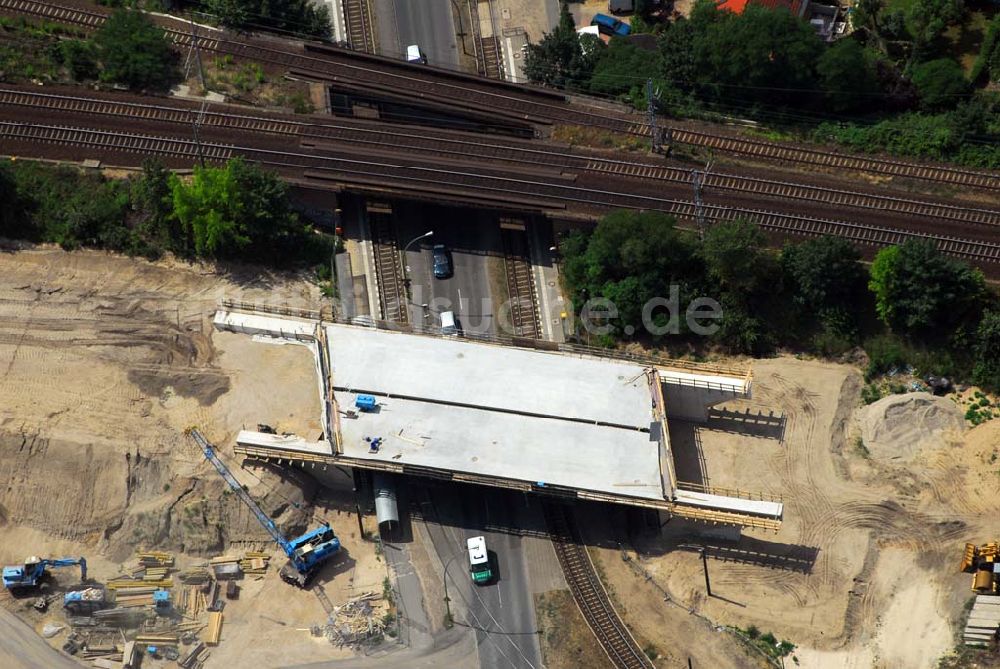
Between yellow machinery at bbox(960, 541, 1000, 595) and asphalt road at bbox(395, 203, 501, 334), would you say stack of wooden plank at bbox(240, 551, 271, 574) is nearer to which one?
asphalt road at bbox(395, 203, 501, 334)

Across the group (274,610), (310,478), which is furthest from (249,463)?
(274,610)

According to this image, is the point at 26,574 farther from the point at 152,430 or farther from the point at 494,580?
the point at 494,580

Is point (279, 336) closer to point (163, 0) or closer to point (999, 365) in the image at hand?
point (163, 0)

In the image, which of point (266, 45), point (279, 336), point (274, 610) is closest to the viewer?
point (274, 610)

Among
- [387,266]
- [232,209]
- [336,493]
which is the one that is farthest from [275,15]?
[336,493]

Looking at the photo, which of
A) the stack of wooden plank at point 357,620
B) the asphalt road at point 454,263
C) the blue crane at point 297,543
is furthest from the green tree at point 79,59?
the stack of wooden plank at point 357,620

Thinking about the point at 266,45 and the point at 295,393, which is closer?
the point at 295,393

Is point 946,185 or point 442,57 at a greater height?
point 442,57
